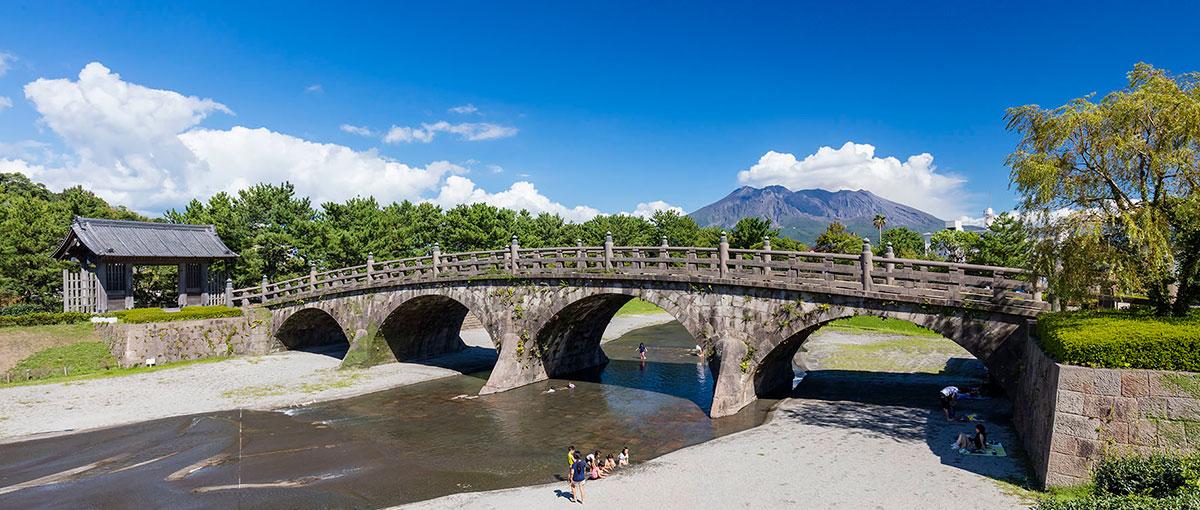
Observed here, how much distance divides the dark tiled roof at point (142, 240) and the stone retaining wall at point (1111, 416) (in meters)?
49.2

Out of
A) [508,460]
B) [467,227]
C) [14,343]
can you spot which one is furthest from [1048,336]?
[467,227]

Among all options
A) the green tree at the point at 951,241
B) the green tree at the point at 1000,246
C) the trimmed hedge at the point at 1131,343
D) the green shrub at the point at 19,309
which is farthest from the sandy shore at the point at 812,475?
the green tree at the point at 951,241

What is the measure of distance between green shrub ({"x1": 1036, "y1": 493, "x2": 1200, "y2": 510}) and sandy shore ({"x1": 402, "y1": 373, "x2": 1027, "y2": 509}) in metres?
2.44

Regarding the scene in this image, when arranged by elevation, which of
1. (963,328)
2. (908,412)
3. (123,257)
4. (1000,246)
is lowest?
(908,412)

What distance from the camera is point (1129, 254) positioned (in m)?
15.3

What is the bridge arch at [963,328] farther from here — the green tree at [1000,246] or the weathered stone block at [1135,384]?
the green tree at [1000,246]

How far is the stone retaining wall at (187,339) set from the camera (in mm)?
35531

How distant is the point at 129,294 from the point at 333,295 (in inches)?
598

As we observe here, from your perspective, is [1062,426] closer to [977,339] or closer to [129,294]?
[977,339]

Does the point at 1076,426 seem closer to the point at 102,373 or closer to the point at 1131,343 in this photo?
the point at 1131,343

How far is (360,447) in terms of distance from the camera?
22.2 meters

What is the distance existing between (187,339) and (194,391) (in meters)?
9.93

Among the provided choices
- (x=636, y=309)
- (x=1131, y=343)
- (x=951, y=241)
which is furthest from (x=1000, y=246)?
(x=1131, y=343)

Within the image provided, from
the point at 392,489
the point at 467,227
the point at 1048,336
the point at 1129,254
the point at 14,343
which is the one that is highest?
the point at 467,227
